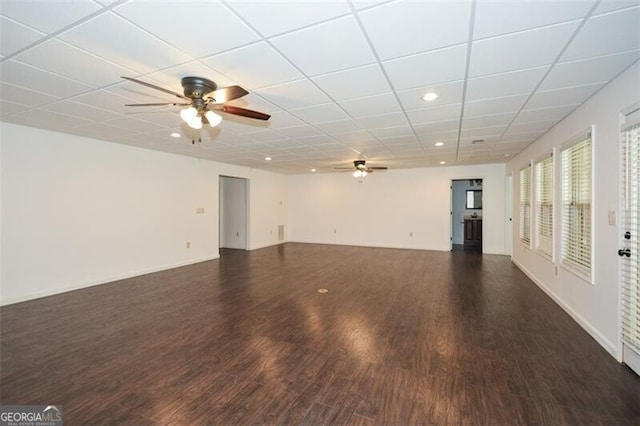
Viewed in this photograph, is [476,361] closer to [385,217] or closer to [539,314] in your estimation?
[539,314]

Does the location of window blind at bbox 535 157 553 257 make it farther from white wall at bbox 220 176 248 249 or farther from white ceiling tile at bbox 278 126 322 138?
white wall at bbox 220 176 248 249

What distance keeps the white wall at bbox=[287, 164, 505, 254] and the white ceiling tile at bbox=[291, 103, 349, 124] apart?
5.57 metres

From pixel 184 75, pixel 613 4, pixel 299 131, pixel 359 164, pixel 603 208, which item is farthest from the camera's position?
pixel 359 164

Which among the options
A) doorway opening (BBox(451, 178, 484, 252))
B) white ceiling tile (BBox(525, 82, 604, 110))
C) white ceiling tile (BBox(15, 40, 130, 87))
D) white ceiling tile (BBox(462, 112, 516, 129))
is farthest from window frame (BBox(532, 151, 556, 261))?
white ceiling tile (BBox(15, 40, 130, 87))

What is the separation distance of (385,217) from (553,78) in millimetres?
6588

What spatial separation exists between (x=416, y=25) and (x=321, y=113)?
180 centimetres

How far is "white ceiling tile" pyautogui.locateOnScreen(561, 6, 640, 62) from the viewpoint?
5.64 ft

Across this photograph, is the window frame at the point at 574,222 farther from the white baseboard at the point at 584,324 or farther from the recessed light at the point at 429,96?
the recessed light at the point at 429,96

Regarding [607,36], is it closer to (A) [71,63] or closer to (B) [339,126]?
(B) [339,126]

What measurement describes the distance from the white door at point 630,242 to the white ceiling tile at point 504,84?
821 mm

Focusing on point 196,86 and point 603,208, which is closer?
point 196,86

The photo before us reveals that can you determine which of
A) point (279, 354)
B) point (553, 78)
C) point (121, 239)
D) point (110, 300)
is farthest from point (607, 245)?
point (121, 239)

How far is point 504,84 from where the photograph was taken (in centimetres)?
264

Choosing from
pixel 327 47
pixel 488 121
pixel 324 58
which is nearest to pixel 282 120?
pixel 324 58
